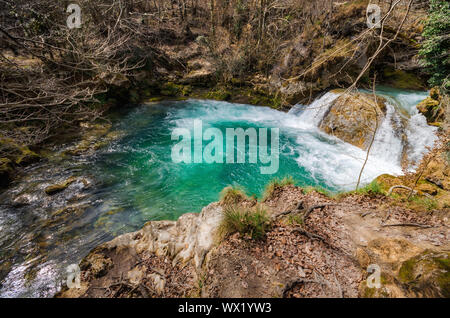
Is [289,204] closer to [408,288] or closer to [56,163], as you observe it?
[408,288]

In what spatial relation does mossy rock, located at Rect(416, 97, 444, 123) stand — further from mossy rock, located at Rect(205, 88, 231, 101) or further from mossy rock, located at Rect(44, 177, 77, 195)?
mossy rock, located at Rect(44, 177, 77, 195)

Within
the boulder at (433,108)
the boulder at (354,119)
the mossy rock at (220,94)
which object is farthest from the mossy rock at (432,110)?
the mossy rock at (220,94)

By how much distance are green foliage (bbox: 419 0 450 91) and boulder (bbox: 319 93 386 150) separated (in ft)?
7.71

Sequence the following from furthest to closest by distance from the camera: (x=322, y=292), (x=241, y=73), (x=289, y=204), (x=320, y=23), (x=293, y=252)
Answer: (x=241, y=73), (x=320, y=23), (x=289, y=204), (x=293, y=252), (x=322, y=292)

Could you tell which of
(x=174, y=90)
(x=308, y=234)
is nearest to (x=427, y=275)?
(x=308, y=234)

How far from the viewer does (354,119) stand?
9070 mm

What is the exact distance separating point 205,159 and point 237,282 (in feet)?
20.2

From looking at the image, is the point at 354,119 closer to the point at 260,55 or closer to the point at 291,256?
the point at 291,256

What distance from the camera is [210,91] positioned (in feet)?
50.1

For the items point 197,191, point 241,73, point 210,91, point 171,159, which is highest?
point 241,73

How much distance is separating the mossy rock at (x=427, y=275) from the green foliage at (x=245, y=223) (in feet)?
6.02

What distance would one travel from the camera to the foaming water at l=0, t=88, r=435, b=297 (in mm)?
4168

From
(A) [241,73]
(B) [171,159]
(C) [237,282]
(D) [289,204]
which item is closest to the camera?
(C) [237,282]

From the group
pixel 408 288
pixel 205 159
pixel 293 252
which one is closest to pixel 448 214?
pixel 408 288
